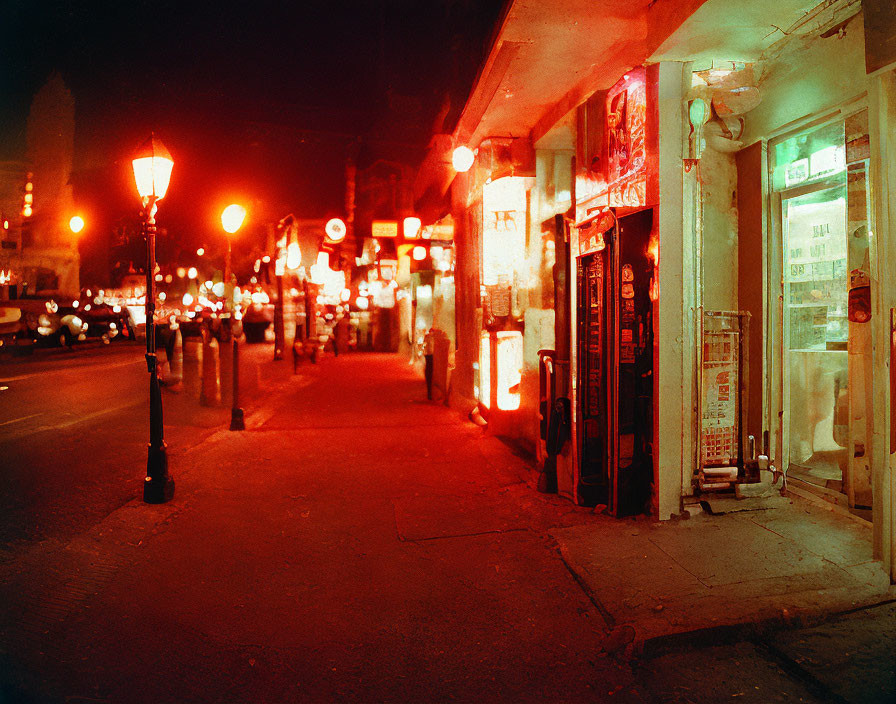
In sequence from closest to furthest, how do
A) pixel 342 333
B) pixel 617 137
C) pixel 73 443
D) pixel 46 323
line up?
pixel 617 137, pixel 73 443, pixel 46 323, pixel 342 333

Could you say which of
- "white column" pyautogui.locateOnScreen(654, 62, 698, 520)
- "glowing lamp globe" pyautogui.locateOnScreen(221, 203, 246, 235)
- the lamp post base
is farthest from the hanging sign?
"glowing lamp globe" pyautogui.locateOnScreen(221, 203, 246, 235)

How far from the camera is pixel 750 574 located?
14.9 feet

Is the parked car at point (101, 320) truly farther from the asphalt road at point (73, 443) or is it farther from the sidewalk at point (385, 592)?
the sidewalk at point (385, 592)

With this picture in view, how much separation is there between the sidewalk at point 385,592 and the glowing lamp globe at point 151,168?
412cm

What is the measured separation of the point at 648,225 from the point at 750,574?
357 cm

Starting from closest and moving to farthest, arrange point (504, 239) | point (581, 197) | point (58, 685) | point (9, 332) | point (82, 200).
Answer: point (58, 685), point (581, 197), point (504, 239), point (9, 332), point (82, 200)

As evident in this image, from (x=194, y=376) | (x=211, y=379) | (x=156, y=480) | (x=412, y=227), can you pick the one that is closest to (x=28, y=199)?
(x=194, y=376)

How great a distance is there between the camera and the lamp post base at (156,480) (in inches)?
269

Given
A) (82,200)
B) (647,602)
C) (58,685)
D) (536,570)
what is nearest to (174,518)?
(58,685)

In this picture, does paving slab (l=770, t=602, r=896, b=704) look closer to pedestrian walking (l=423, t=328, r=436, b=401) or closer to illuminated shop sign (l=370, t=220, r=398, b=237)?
pedestrian walking (l=423, t=328, r=436, b=401)

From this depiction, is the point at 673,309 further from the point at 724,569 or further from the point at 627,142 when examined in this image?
the point at 724,569

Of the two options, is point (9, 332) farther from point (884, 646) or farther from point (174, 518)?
point (884, 646)

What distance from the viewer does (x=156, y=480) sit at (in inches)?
271

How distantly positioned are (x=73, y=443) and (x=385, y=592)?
8285 millimetres
